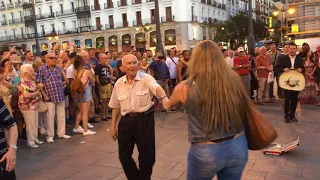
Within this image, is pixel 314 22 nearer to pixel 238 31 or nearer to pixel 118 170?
pixel 118 170

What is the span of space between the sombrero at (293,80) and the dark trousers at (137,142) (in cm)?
442

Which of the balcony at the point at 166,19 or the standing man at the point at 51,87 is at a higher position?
the balcony at the point at 166,19

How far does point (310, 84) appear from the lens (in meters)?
10.0

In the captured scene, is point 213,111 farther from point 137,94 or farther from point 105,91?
point 105,91

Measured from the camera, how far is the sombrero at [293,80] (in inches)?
285

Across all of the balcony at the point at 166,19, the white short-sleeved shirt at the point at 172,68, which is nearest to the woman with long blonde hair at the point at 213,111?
the white short-sleeved shirt at the point at 172,68

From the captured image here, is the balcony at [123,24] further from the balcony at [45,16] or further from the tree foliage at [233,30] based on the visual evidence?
the balcony at [45,16]

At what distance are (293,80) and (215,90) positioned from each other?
5419mm

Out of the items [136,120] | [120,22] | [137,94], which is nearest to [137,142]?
[136,120]

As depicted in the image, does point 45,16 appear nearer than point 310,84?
No

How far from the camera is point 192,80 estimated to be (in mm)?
2551

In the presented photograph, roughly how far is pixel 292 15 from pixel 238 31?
35.1 metres

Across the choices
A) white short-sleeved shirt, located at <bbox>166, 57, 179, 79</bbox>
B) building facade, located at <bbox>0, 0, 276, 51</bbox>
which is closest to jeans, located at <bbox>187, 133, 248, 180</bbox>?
white short-sleeved shirt, located at <bbox>166, 57, 179, 79</bbox>

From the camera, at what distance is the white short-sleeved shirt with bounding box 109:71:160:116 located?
3998 mm
